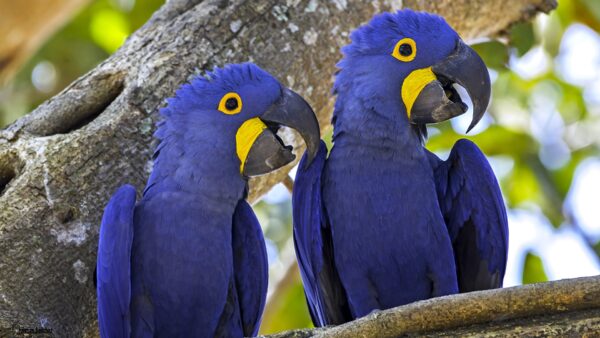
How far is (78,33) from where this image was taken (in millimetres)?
7551

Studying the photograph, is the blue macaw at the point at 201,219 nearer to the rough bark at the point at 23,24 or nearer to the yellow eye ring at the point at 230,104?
the yellow eye ring at the point at 230,104

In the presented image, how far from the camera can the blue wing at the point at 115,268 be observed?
3283mm

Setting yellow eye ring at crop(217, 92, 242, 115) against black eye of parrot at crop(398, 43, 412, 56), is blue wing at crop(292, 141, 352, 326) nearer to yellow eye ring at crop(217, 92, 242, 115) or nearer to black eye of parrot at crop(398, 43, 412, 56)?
yellow eye ring at crop(217, 92, 242, 115)

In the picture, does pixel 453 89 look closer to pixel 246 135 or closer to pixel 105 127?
pixel 246 135

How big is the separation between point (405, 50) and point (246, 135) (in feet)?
2.49

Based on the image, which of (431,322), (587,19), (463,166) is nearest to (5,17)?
(463,166)

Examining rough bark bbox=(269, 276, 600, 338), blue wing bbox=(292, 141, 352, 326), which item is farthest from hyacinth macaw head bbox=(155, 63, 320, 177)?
rough bark bbox=(269, 276, 600, 338)

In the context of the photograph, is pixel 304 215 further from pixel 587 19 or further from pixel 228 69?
pixel 587 19

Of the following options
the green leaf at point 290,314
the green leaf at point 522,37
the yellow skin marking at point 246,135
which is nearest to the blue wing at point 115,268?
the yellow skin marking at point 246,135

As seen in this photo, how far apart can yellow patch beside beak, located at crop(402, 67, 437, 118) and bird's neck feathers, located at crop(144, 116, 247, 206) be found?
74 cm

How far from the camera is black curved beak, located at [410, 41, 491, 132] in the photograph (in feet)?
11.9

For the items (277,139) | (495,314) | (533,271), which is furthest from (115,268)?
(533,271)

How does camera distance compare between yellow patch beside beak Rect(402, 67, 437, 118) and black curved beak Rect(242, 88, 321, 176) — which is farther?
yellow patch beside beak Rect(402, 67, 437, 118)

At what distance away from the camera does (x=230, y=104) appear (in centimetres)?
372
